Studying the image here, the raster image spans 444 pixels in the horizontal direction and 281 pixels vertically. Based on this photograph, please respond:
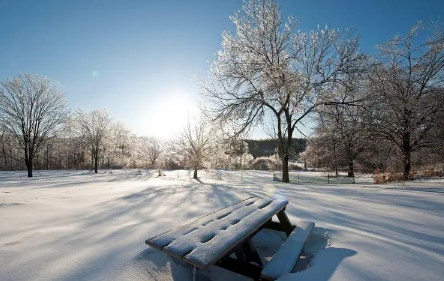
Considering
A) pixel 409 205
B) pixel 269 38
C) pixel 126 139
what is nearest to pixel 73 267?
pixel 409 205

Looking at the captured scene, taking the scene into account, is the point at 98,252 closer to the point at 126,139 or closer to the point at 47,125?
the point at 47,125

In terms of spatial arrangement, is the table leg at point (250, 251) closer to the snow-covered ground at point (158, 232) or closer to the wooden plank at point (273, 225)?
the snow-covered ground at point (158, 232)

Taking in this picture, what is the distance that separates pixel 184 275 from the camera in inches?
85.1

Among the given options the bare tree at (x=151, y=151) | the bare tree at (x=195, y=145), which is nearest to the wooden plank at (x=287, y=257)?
the bare tree at (x=195, y=145)

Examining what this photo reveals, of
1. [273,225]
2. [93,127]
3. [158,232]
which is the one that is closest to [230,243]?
[158,232]

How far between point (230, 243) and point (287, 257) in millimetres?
731

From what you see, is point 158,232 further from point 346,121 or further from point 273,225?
point 346,121

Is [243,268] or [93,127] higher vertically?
[93,127]

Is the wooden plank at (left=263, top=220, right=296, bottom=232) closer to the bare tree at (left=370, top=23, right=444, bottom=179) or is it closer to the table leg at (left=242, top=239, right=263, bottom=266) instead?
the table leg at (left=242, top=239, right=263, bottom=266)

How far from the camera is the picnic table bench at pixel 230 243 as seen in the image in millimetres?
1738

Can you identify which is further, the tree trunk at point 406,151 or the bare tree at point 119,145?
the bare tree at point 119,145

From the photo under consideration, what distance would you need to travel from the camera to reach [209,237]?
79.4 inches

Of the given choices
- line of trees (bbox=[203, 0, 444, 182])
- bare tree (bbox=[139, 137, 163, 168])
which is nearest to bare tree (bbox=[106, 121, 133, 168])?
bare tree (bbox=[139, 137, 163, 168])

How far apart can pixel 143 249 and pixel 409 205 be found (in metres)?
5.45
